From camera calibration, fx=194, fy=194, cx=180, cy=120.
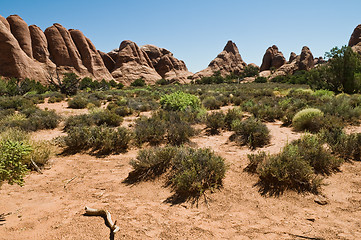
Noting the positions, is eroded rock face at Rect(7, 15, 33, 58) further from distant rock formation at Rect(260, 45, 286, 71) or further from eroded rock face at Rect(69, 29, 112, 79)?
distant rock formation at Rect(260, 45, 286, 71)

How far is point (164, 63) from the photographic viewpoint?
73.4 meters

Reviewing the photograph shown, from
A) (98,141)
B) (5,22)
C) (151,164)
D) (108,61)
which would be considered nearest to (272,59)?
(108,61)

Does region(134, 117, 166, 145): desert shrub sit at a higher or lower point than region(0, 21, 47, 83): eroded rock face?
lower

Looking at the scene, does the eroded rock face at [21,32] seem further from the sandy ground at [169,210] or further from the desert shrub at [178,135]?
the sandy ground at [169,210]

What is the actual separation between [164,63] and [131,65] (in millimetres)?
14894

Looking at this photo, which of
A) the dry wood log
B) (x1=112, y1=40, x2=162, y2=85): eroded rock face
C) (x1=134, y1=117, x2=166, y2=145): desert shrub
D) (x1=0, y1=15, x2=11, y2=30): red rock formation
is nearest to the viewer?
the dry wood log

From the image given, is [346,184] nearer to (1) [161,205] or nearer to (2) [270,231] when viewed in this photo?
(2) [270,231]

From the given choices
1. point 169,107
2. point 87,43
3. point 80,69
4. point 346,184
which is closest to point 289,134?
point 346,184

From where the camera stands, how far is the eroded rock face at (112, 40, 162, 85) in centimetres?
5909

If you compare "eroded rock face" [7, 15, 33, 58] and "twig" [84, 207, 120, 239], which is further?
"eroded rock face" [7, 15, 33, 58]

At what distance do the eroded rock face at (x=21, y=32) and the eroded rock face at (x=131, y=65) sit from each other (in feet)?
68.7

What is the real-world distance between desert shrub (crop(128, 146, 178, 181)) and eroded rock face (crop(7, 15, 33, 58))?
5151cm

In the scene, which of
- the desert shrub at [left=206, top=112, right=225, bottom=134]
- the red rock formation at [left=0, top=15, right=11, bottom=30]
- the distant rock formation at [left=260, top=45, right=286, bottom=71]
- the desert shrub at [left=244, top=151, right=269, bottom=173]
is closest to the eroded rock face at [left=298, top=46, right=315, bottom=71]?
the distant rock formation at [left=260, top=45, right=286, bottom=71]

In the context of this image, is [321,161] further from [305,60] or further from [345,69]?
[305,60]
